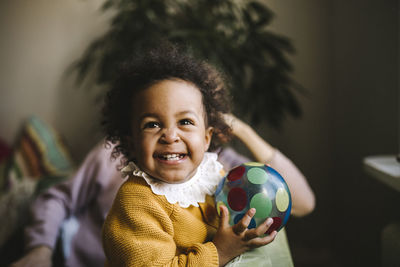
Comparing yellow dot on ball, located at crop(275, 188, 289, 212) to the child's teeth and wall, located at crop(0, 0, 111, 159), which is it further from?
wall, located at crop(0, 0, 111, 159)

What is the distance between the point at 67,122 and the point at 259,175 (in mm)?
1712

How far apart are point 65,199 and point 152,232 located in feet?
2.14

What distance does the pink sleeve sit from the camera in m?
1.05

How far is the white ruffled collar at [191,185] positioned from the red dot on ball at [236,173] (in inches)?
3.0

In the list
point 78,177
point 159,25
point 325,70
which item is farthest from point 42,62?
point 325,70

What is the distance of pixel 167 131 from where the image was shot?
2.14 feet

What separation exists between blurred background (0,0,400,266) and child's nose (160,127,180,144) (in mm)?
1139

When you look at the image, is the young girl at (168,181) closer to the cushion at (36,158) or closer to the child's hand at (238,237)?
the child's hand at (238,237)

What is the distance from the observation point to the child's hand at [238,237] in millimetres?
615

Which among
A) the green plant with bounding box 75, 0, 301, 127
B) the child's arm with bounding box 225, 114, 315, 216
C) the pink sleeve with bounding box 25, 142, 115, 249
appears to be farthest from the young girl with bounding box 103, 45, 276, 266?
the green plant with bounding box 75, 0, 301, 127

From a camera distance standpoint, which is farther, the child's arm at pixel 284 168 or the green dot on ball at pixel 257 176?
the child's arm at pixel 284 168

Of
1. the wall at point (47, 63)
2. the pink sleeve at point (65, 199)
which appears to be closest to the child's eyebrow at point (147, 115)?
the pink sleeve at point (65, 199)

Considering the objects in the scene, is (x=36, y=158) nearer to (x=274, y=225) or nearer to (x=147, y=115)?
(x=147, y=115)

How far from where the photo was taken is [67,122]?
2037 mm
